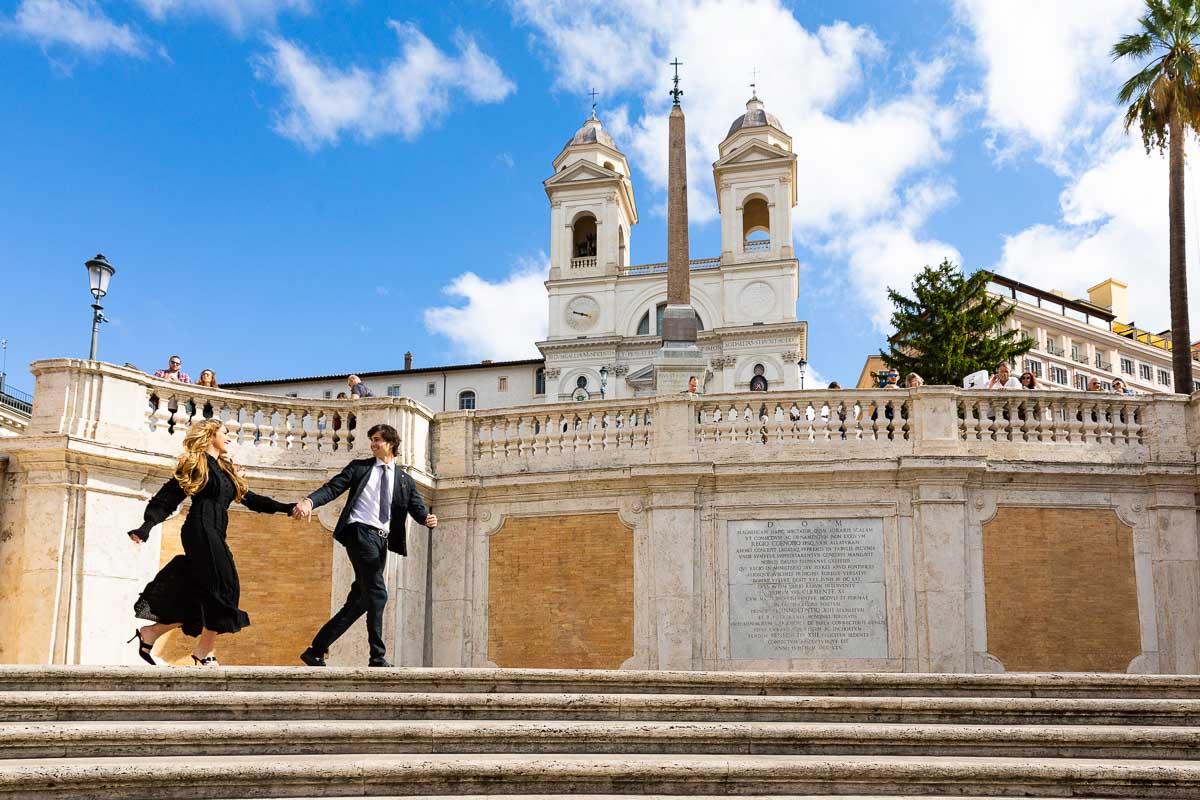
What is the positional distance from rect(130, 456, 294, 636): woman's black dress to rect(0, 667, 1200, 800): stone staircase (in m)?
1.12

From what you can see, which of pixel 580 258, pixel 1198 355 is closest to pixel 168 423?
pixel 580 258

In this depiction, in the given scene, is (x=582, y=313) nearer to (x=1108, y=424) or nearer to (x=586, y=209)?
(x=586, y=209)

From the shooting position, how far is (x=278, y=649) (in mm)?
13672

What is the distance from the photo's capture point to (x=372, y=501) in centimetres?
988

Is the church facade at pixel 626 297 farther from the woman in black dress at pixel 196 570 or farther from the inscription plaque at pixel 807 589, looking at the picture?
the woman in black dress at pixel 196 570

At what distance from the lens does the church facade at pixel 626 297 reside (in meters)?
74.2

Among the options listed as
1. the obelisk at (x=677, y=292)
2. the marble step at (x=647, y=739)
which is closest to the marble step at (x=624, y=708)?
the marble step at (x=647, y=739)

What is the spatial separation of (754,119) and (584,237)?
14.4m

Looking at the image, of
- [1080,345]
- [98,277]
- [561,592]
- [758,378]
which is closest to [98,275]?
[98,277]

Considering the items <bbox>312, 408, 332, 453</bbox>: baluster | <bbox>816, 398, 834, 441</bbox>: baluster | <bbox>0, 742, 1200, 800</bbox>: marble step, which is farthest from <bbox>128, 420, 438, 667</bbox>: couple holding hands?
<bbox>816, 398, 834, 441</bbox>: baluster

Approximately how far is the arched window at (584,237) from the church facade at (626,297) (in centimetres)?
7

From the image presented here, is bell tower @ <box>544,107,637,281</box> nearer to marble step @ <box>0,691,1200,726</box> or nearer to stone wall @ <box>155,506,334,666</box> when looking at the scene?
stone wall @ <box>155,506,334,666</box>

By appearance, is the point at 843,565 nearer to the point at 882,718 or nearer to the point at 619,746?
the point at 882,718

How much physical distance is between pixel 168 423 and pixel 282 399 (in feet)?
4.47
